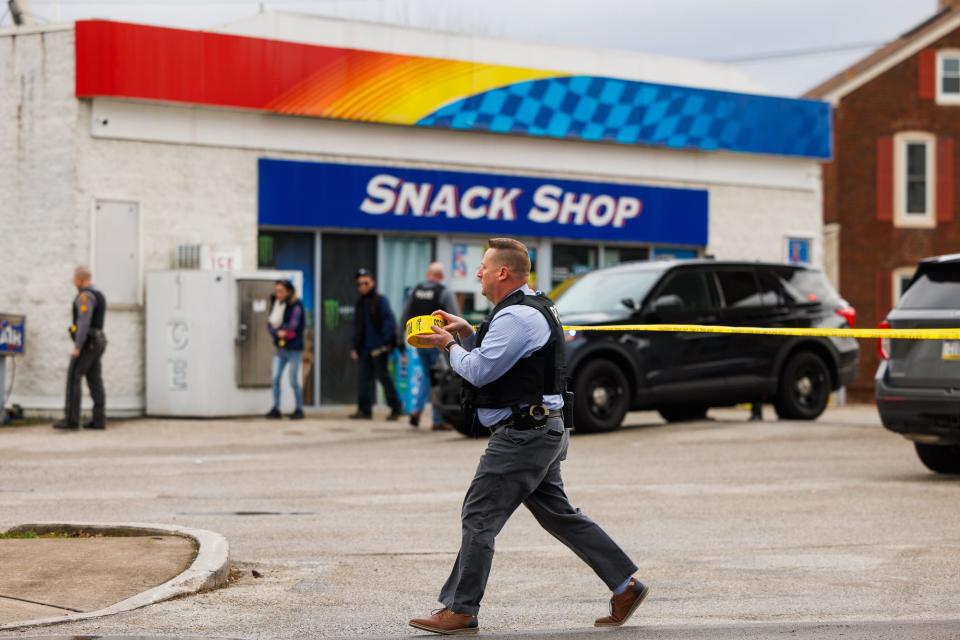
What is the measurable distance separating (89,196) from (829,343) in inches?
373

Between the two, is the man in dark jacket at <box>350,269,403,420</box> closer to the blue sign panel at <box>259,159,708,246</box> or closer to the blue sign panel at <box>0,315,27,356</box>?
the blue sign panel at <box>259,159,708,246</box>

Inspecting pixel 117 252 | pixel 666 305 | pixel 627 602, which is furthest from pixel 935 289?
pixel 117 252

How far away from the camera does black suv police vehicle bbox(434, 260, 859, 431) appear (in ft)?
55.7

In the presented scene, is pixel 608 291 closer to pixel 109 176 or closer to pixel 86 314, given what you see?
pixel 86 314

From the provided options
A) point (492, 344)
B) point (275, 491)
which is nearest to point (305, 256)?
point (275, 491)

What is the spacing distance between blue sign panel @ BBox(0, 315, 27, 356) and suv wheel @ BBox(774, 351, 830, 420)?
916cm

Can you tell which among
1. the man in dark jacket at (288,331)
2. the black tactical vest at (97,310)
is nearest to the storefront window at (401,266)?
the man in dark jacket at (288,331)

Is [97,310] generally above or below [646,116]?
below

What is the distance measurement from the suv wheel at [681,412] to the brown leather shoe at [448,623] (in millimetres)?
13042

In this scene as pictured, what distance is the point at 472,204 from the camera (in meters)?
23.6

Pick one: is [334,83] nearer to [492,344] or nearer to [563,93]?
[563,93]

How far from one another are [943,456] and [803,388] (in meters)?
5.95

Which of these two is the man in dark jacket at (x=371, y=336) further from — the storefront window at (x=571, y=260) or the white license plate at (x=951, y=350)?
the white license plate at (x=951, y=350)

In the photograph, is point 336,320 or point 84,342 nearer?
point 84,342
